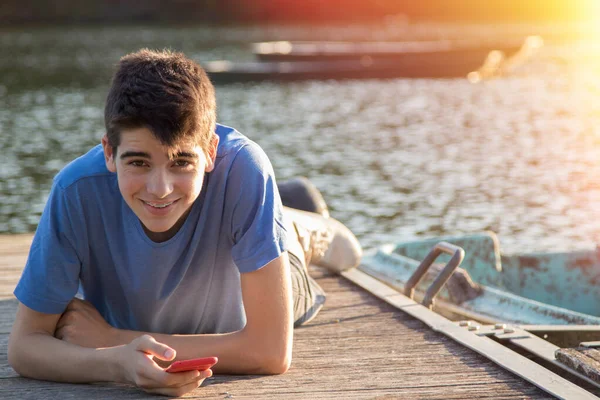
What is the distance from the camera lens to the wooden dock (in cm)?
325

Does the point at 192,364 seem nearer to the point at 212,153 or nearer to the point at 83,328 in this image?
the point at 83,328

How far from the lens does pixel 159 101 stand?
114 inches

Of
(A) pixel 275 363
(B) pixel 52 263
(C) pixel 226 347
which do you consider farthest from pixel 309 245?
(B) pixel 52 263

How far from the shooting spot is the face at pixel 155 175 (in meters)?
2.94

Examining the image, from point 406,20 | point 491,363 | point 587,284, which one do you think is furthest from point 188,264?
point 406,20

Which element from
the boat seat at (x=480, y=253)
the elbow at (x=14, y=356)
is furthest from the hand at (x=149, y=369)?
the boat seat at (x=480, y=253)

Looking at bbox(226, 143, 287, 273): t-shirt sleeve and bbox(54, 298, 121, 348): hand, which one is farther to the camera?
bbox(54, 298, 121, 348): hand

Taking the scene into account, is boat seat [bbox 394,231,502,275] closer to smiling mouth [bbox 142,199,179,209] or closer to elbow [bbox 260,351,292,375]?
elbow [bbox 260,351,292,375]

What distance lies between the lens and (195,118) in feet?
9.70

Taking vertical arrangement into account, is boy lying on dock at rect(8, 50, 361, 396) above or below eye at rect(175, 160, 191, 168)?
below

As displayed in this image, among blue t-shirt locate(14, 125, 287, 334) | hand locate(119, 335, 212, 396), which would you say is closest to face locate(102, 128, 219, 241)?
blue t-shirt locate(14, 125, 287, 334)

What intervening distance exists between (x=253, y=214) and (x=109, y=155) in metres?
0.53

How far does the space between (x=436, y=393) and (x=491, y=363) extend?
0.44 metres

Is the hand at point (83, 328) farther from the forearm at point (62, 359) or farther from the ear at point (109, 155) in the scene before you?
the ear at point (109, 155)
